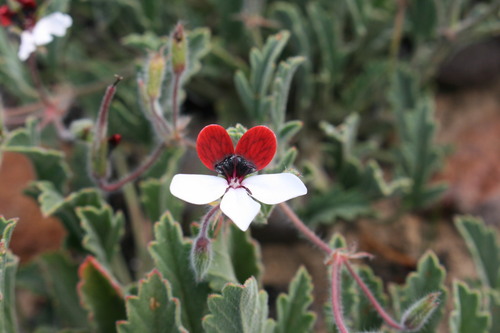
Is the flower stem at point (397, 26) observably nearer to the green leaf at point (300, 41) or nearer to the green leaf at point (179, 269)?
the green leaf at point (300, 41)

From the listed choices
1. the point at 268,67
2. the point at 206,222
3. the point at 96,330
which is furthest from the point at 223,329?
the point at 268,67

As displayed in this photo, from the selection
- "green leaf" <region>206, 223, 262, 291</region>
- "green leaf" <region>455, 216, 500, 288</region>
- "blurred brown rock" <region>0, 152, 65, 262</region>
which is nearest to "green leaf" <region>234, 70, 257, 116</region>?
"green leaf" <region>206, 223, 262, 291</region>

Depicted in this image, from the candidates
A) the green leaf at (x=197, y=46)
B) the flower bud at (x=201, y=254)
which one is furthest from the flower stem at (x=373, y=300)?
the green leaf at (x=197, y=46)

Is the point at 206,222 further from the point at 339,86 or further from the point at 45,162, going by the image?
the point at 339,86

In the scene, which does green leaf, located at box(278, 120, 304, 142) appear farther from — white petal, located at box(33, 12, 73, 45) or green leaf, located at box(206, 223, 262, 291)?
white petal, located at box(33, 12, 73, 45)

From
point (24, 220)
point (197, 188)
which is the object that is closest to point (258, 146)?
point (197, 188)

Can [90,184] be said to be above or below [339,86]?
below
